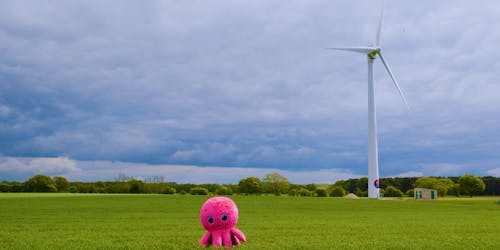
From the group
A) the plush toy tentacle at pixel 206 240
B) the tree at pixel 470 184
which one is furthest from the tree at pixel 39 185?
the tree at pixel 470 184

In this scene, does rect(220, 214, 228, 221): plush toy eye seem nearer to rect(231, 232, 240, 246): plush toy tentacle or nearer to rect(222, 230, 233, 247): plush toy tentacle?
rect(222, 230, 233, 247): plush toy tentacle

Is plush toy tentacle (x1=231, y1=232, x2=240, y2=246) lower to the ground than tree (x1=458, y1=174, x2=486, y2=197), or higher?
lower

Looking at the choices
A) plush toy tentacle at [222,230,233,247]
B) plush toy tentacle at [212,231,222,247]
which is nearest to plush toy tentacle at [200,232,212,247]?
plush toy tentacle at [212,231,222,247]

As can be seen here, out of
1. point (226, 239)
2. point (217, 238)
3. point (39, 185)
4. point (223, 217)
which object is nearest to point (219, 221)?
point (223, 217)

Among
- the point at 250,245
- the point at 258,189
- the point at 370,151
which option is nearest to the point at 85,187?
the point at 258,189

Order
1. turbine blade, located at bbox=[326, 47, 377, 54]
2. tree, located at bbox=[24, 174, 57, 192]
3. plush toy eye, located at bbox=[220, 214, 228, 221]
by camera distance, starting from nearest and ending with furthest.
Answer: plush toy eye, located at bbox=[220, 214, 228, 221] → turbine blade, located at bbox=[326, 47, 377, 54] → tree, located at bbox=[24, 174, 57, 192]

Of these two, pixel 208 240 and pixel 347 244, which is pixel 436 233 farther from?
pixel 208 240

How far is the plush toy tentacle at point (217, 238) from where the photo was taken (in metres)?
12.2

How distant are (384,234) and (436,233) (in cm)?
234

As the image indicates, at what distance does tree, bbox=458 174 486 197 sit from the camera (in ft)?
315

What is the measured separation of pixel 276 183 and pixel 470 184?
44.2 meters

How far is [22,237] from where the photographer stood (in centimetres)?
1534

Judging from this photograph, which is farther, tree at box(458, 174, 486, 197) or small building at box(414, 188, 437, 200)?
tree at box(458, 174, 486, 197)

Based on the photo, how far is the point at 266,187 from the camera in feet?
320
